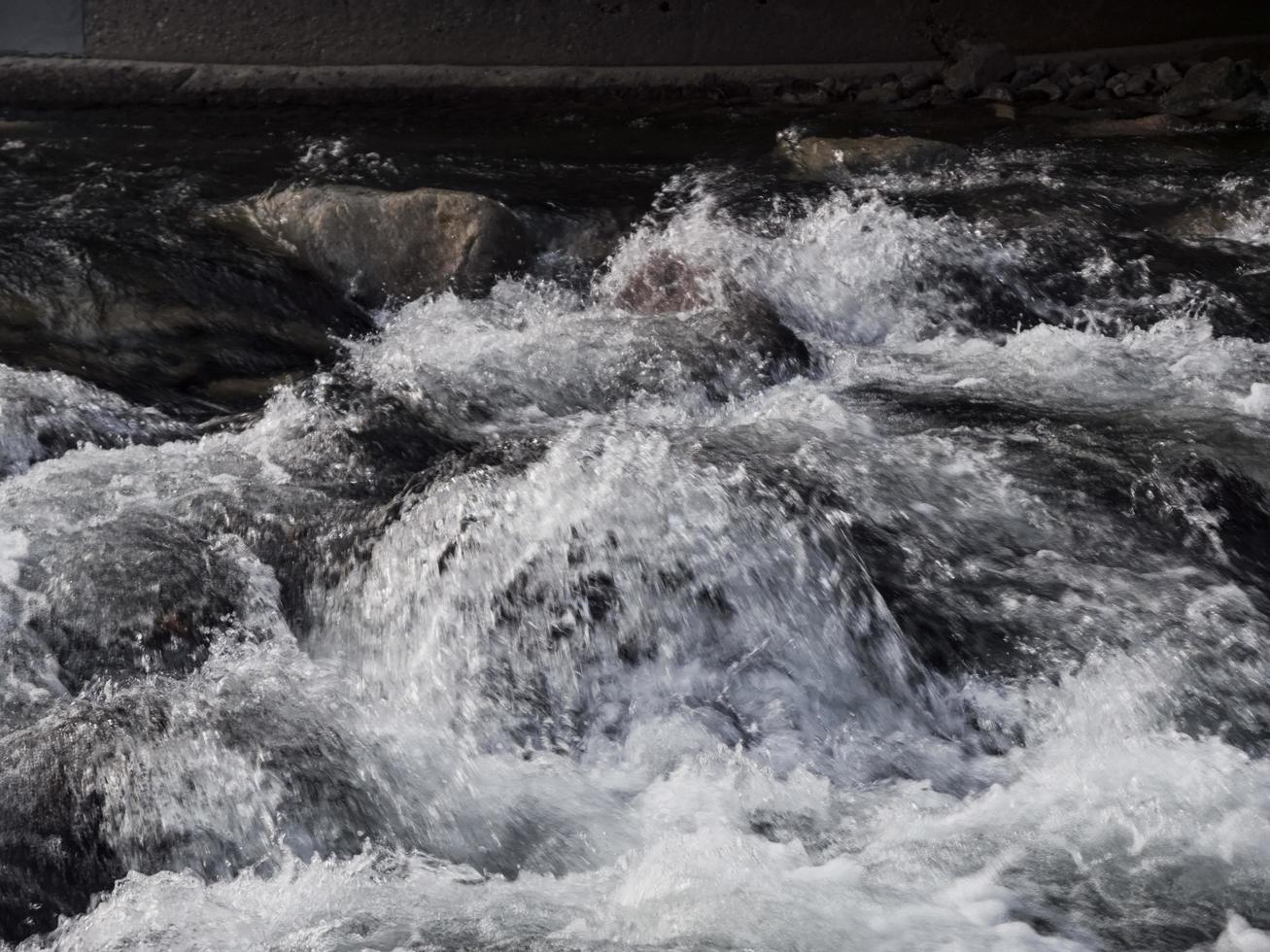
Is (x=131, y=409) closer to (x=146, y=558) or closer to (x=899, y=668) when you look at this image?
(x=146, y=558)

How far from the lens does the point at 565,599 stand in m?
3.29

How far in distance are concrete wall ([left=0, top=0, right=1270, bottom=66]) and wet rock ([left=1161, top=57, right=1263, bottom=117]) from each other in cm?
89

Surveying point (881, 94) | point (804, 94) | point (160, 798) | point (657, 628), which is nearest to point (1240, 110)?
point (881, 94)

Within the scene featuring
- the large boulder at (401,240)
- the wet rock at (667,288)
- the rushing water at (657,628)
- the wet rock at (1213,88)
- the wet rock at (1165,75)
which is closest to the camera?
the rushing water at (657,628)

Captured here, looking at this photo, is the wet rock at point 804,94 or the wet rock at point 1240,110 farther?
the wet rock at point 804,94

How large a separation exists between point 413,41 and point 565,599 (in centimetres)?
571

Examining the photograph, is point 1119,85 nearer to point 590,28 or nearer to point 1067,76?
point 1067,76

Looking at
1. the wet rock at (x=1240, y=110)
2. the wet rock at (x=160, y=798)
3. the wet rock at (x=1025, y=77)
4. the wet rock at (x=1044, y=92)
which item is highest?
the wet rock at (x=1025, y=77)

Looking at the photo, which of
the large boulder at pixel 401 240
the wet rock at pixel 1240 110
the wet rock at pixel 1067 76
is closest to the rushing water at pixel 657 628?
the large boulder at pixel 401 240

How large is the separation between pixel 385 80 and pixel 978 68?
339 centimetres

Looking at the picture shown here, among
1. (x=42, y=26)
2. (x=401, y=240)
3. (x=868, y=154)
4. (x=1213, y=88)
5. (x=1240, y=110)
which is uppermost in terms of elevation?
(x=42, y=26)

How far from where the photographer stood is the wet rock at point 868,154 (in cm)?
660

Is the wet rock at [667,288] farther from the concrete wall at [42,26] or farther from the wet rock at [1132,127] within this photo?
the concrete wall at [42,26]

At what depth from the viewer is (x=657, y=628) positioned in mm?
3287
